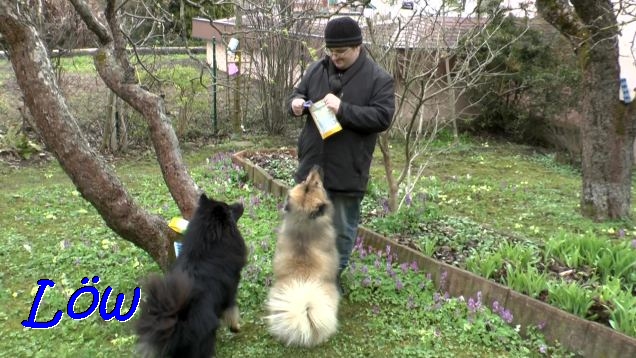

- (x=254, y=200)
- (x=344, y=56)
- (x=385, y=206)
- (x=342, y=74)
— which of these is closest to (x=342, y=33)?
(x=344, y=56)

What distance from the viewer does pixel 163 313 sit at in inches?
102

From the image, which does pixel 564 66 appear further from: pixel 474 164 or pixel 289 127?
pixel 289 127

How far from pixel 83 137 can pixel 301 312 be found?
1.87m

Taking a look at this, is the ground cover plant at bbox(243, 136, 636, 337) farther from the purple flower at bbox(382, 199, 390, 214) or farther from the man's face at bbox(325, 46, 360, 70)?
the man's face at bbox(325, 46, 360, 70)

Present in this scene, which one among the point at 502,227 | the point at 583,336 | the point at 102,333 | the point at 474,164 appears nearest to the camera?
the point at 583,336

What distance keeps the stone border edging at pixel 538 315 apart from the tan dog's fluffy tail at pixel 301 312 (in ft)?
3.73

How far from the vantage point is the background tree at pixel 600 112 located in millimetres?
6000

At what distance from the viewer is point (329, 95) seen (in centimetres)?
345

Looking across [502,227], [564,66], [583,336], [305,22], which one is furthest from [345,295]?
[564,66]

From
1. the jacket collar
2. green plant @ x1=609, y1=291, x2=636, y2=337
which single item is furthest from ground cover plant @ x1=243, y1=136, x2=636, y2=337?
the jacket collar

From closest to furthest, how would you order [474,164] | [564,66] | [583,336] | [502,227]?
[583,336] → [502,227] → [474,164] → [564,66]

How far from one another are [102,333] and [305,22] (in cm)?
743

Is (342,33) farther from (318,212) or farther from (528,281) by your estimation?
(528,281)

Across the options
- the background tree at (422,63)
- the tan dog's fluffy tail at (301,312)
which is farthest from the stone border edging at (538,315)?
the background tree at (422,63)
